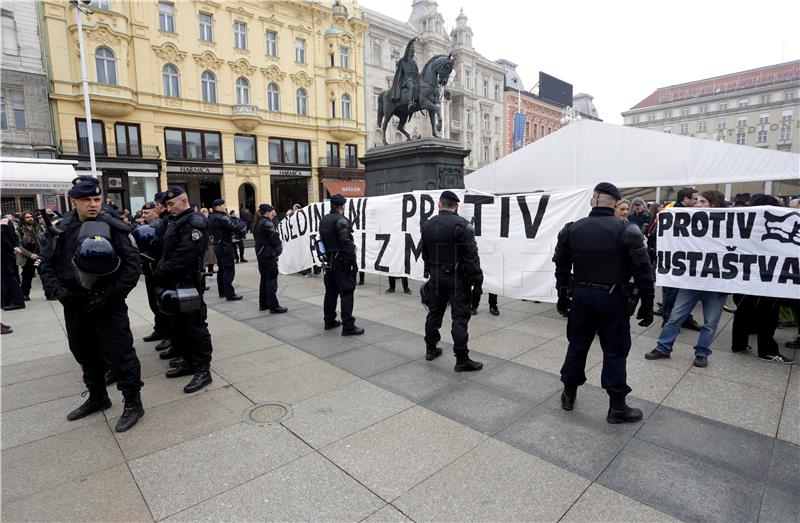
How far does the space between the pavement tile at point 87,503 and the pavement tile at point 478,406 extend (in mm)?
2312

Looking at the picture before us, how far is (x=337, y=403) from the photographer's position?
3949mm

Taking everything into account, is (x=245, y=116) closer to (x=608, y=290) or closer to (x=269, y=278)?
(x=269, y=278)

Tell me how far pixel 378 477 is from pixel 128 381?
7.75 feet

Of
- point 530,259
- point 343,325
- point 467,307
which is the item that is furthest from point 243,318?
point 530,259

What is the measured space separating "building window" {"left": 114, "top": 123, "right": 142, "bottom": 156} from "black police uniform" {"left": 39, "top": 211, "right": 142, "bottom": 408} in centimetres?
2616

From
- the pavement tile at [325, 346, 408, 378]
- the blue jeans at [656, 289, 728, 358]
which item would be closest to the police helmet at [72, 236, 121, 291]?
the pavement tile at [325, 346, 408, 378]

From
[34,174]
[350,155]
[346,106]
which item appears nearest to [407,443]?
[34,174]

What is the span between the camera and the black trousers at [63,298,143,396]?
11.8ft

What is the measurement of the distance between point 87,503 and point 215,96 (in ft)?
104

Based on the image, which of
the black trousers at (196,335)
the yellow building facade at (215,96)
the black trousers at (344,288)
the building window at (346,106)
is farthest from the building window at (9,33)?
the black trousers at (196,335)

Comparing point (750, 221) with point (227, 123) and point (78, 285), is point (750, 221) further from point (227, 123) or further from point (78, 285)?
point (227, 123)

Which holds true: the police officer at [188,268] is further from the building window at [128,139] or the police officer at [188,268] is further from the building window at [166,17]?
the building window at [166,17]

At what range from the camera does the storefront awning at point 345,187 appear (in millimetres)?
34000

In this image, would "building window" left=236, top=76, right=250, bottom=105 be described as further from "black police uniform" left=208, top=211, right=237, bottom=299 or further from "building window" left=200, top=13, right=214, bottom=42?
"black police uniform" left=208, top=211, right=237, bottom=299
